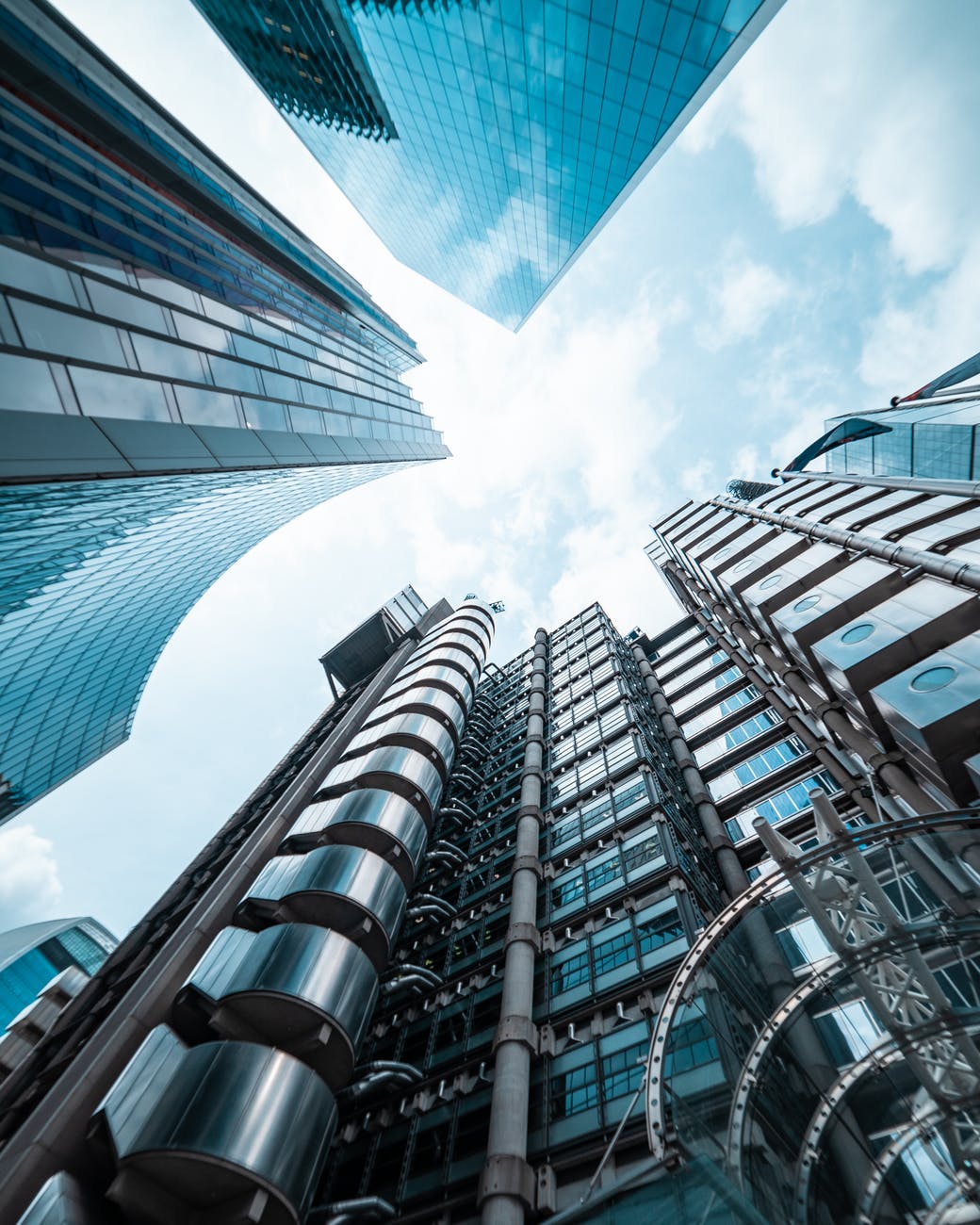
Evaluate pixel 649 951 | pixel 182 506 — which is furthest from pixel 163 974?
pixel 182 506

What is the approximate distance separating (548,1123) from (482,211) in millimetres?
64044

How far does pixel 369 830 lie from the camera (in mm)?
23094

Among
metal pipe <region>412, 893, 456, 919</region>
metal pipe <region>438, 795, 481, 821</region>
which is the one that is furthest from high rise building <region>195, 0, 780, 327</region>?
metal pipe <region>412, 893, 456, 919</region>

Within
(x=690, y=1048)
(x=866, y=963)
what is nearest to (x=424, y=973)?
(x=690, y=1048)

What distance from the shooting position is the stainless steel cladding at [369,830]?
75.5 feet

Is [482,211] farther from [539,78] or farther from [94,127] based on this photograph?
[94,127]

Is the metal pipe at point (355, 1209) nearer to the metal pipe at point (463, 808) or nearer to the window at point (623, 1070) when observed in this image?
the window at point (623, 1070)

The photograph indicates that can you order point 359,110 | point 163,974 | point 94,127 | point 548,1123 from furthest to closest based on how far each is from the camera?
point 359,110 < point 94,127 < point 163,974 < point 548,1123

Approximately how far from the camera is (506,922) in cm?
2338

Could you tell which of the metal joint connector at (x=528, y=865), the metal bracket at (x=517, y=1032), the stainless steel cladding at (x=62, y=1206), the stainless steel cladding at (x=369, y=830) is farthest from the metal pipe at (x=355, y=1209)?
Result: the metal joint connector at (x=528, y=865)

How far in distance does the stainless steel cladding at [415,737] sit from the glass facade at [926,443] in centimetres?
3121

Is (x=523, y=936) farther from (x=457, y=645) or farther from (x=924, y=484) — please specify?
(x=924, y=484)

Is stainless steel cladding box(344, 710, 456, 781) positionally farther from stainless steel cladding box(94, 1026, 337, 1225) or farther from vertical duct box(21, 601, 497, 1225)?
stainless steel cladding box(94, 1026, 337, 1225)

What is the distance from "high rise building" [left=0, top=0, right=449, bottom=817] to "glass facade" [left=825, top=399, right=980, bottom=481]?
35.8m
